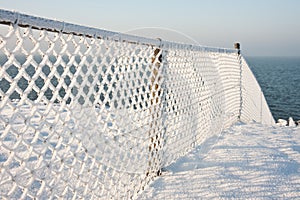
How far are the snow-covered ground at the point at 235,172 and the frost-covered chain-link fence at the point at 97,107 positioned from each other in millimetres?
159

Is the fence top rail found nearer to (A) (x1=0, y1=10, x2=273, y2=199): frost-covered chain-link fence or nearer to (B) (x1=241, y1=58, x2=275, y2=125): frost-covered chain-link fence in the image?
(A) (x1=0, y1=10, x2=273, y2=199): frost-covered chain-link fence

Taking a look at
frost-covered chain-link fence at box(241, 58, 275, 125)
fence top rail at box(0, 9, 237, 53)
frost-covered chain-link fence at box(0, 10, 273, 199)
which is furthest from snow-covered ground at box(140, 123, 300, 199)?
frost-covered chain-link fence at box(241, 58, 275, 125)

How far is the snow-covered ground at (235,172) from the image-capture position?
2588mm

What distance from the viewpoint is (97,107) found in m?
2.84

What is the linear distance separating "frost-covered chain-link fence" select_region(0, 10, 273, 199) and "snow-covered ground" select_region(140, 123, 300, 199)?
0.52 ft

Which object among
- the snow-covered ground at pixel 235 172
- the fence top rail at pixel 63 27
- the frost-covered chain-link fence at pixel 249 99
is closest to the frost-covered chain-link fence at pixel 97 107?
the fence top rail at pixel 63 27

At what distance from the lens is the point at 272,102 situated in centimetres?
2355

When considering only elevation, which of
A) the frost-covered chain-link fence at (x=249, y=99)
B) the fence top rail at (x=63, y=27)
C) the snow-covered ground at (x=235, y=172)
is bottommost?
the snow-covered ground at (x=235, y=172)

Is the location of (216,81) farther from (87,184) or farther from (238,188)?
(87,184)

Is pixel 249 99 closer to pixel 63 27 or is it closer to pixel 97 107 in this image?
pixel 97 107

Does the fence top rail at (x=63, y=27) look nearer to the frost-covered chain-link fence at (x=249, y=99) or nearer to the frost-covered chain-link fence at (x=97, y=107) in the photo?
the frost-covered chain-link fence at (x=97, y=107)

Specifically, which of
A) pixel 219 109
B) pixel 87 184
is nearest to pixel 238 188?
pixel 87 184

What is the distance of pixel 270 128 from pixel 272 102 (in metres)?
19.8

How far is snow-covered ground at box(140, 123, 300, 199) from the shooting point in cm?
259
